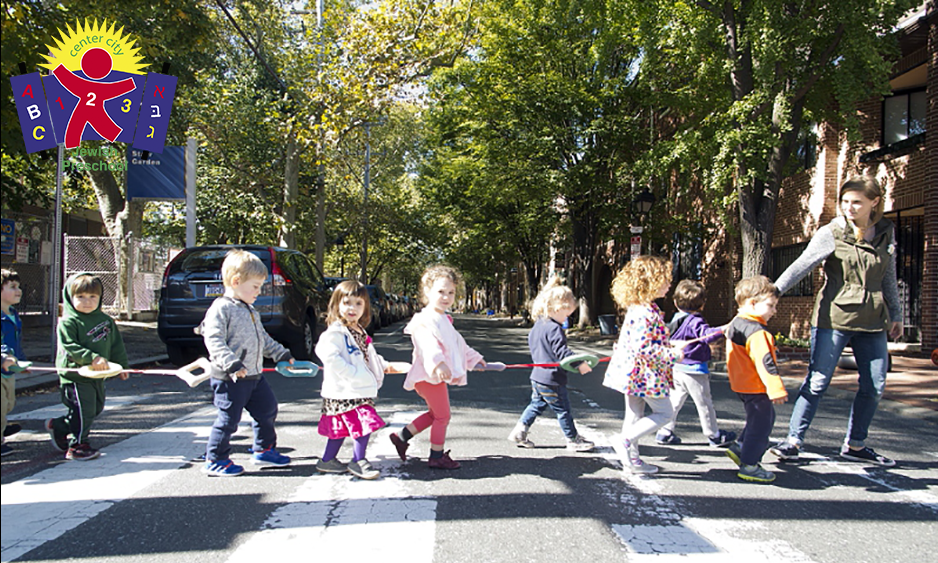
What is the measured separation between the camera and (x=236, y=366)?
430 centimetres

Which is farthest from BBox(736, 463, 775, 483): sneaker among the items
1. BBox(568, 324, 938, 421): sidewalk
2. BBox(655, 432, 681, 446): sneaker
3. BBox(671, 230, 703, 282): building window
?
BBox(671, 230, 703, 282): building window

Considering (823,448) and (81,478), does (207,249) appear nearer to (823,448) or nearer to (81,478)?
(81,478)

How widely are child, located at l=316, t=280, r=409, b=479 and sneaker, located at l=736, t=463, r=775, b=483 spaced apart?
8.09 ft

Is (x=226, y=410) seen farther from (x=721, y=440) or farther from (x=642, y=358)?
(x=721, y=440)

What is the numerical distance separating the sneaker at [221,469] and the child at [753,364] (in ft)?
11.0

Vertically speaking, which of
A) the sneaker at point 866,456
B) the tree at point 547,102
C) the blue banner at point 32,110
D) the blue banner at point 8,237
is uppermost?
the tree at point 547,102

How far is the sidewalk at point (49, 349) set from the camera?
317 inches

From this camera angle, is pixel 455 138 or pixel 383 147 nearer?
pixel 455 138

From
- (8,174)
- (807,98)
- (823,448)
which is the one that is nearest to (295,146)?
(8,174)

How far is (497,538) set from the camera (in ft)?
11.0

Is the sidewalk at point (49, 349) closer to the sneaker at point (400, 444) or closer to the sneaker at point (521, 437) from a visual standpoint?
the sneaker at point (400, 444)

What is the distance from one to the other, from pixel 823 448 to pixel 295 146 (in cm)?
1616

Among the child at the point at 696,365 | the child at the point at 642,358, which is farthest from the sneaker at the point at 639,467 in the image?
the child at the point at 696,365

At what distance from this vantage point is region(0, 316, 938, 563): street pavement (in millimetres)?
3225
